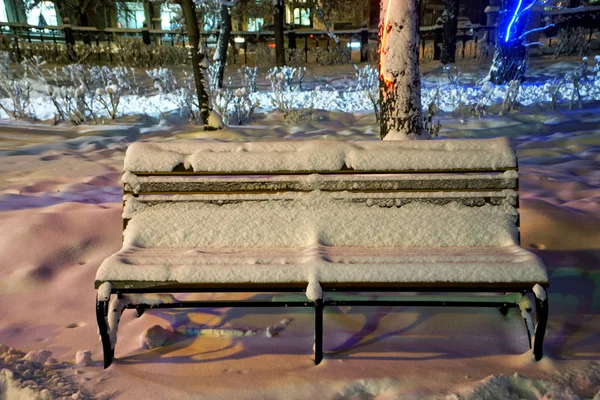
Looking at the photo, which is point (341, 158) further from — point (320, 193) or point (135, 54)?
point (135, 54)

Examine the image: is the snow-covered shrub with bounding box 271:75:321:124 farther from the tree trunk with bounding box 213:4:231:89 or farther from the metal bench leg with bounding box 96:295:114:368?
the metal bench leg with bounding box 96:295:114:368

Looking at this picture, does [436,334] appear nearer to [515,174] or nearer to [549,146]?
Result: [515,174]

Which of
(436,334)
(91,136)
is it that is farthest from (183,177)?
(91,136)

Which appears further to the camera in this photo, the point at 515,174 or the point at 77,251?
the point at 77,251

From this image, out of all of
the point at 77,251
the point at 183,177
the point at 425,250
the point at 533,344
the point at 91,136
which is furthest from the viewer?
the point at 91,136

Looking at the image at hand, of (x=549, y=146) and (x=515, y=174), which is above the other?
(x=515, y=174)

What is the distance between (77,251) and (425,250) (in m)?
2.30

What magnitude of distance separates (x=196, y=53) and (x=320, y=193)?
5050 mm

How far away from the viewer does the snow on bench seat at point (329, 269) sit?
2055mm

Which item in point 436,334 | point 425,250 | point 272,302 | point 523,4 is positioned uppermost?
point 523,4

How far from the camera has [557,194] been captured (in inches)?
165

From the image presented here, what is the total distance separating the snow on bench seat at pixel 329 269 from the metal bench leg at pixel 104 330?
0.10m

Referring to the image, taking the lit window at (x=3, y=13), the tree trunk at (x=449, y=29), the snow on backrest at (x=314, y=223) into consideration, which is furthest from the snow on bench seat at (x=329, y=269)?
the lit window at (x=3, y=13)

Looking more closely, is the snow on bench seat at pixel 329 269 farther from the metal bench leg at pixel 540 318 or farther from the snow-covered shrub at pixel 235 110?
the snow-covered shrub at pixel 235 110
